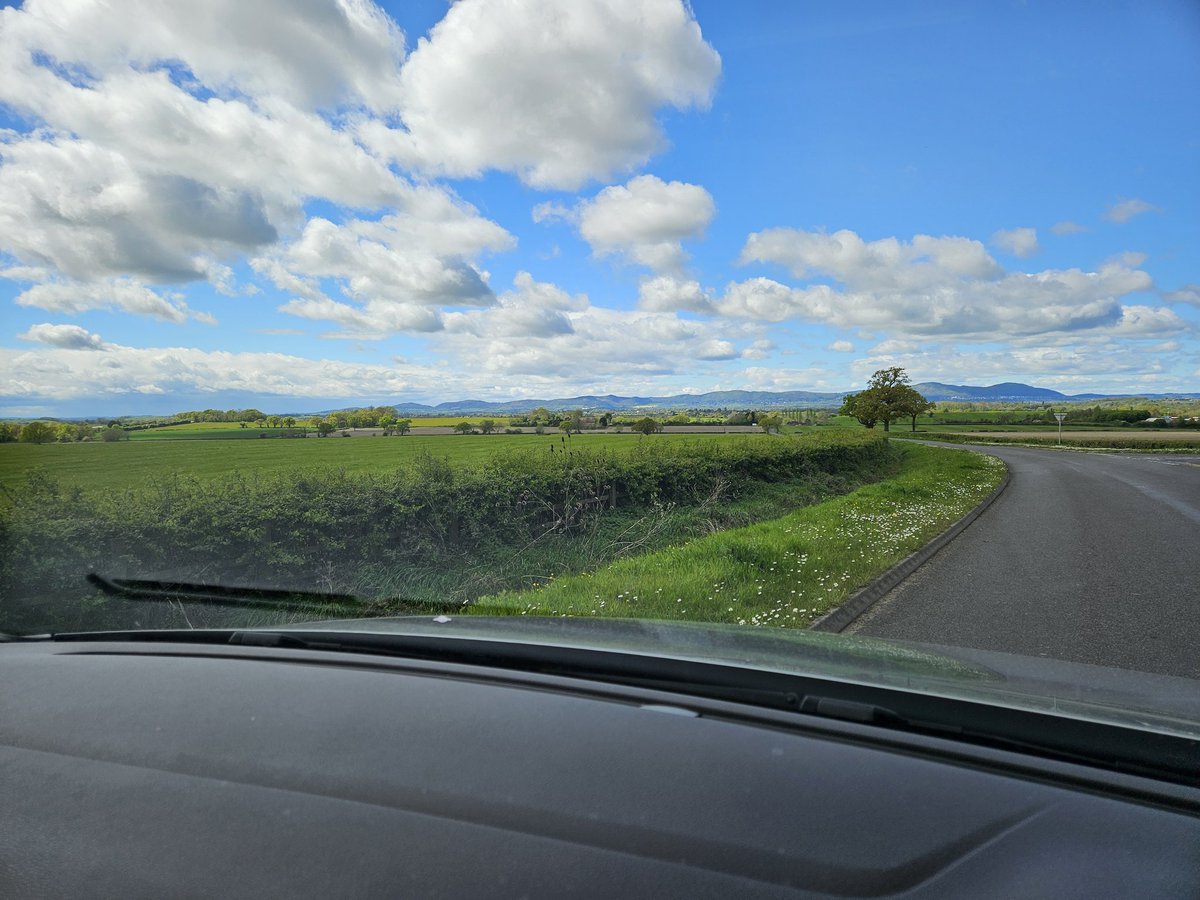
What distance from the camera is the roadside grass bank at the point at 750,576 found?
7.25 m

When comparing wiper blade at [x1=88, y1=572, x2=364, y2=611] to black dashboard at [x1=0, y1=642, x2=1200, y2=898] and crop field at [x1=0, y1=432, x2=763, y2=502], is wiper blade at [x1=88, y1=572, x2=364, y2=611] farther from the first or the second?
black dashboard at [x1=0, y1=642, x2=1200, y2=898]

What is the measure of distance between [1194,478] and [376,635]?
30.9 m

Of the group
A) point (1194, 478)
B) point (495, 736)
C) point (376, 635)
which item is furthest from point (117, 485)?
point (1194, 478)

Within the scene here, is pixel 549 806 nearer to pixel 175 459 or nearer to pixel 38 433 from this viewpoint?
pixel 38 433

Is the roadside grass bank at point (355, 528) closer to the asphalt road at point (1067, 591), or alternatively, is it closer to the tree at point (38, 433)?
the tree at point (38, 433)

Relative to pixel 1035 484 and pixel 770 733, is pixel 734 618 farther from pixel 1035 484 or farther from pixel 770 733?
pixel 1035 484

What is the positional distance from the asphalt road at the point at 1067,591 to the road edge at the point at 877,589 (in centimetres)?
12

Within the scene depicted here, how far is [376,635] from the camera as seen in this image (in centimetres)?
285

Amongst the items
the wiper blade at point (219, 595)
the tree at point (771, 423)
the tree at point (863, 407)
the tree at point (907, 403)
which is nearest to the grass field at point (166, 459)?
the wiper blade at point (219, 595)

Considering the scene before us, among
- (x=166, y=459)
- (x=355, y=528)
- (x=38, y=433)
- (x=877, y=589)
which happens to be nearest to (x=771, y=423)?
(x=877, y=589)

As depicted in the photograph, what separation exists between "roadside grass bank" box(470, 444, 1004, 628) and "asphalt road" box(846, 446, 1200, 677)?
585 mm

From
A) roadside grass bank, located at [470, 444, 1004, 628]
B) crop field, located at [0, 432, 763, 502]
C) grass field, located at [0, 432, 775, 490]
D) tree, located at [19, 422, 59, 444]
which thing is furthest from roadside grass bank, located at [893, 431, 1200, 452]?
tree, located at [19, 422, 59, 444]

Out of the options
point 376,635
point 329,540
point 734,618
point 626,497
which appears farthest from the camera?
point 626,497

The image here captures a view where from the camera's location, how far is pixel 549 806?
155 cm
